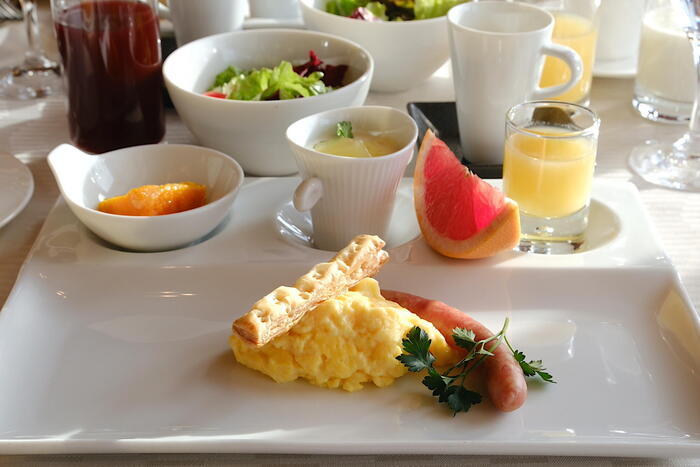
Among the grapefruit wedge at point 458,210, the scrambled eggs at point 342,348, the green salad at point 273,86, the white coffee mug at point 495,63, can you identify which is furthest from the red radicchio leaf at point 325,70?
the scrambled eggs at point 342,348

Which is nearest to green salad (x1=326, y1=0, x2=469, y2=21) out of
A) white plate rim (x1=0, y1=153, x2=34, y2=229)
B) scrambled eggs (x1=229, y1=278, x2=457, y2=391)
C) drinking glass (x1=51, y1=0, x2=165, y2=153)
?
drinking glass (x1=51, y1=0, x2=165, y2=153)

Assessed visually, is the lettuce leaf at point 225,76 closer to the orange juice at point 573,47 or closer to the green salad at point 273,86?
the green salad at point 273,86

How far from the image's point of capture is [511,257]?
1.48 m

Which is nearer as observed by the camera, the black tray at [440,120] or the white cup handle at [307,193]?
the white cup handle at [307,193]

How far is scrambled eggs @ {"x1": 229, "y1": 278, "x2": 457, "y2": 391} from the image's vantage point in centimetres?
118

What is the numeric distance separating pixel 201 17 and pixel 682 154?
125cm

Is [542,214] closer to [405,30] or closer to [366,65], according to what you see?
[366,65]

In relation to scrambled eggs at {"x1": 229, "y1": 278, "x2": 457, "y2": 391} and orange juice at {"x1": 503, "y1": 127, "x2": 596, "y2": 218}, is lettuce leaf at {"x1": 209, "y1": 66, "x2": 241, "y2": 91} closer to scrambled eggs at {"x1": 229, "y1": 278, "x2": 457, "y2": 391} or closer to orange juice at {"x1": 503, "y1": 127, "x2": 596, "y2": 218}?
orange juice at {"x1": 503, "y1": 127, "x2": 596, "y2": 218}

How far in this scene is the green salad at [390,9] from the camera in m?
2.24

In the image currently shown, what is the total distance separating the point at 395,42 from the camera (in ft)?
7.07

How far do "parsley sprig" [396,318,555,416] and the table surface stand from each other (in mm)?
80

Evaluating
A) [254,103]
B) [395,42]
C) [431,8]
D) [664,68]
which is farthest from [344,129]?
[664,68]

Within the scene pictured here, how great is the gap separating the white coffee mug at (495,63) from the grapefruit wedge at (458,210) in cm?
39

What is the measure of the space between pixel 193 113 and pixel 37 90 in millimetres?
780
